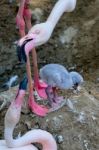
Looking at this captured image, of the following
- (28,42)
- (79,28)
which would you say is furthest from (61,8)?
(79,28)

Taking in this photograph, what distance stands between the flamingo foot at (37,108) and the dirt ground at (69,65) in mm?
27

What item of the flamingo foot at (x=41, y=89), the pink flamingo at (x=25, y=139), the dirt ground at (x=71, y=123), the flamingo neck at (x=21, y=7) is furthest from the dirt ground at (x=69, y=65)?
the flamingo neck at (x=21, y=7)

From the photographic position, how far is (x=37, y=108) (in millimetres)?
3885

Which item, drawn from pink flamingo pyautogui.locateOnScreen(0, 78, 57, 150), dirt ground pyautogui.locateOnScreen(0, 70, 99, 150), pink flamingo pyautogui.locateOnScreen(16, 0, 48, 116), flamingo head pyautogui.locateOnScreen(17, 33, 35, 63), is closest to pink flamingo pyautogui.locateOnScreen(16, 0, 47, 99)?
pink flamingo pyautogui.locateOnScreen(16, 0, 48, 116)

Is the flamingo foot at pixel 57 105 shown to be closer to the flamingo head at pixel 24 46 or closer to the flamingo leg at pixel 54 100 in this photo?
the flamingo leg at pixel 54 100

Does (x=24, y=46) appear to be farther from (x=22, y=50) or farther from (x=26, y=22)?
(x=26, y=22)

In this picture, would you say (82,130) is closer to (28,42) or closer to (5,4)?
(28,42)

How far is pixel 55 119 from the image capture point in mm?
3814

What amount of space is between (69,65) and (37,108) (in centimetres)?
97

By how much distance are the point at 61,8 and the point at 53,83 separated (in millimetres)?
438

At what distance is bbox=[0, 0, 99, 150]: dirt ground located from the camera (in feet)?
12.4

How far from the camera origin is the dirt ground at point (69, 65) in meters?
3.77

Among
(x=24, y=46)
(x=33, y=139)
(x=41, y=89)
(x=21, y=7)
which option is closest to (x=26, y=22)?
(x=21, y=7)

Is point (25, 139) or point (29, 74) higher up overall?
point (29, 74)
